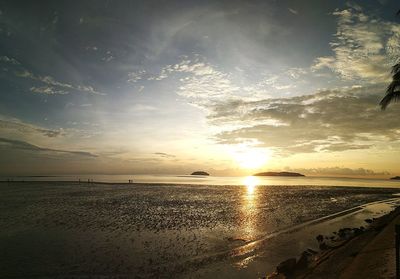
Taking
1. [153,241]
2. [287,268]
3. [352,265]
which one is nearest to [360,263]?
[352,265]

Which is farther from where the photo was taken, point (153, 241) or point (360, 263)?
point (153, 241)

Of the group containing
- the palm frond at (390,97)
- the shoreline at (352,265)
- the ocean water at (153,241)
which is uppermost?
the palm frond at (390,97)

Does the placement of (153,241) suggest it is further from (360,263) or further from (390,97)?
(390,97)

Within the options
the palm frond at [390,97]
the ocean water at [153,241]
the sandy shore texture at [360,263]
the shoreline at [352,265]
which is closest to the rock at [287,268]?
the shoreline at [352,265]

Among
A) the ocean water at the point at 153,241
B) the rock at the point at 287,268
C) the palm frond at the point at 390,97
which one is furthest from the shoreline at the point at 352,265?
the palm frond at the point at 390,97

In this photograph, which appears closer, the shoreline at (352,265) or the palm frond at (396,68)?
the shoreline at (352,265)

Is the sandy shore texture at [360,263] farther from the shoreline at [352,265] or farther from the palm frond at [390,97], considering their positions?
the palm frond at [390,97]

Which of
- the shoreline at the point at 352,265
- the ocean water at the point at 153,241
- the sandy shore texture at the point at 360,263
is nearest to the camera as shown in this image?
the sandy shore texture at the point at 360,263

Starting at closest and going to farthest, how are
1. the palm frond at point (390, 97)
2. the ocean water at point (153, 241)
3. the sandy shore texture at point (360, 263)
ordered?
the sandy shore texture at point (360, 263), the ocean water at point (153, 241), the palm frond at point (390, 97)

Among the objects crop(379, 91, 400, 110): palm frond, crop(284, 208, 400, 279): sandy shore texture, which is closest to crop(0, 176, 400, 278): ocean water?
crop(284, 208, 400, 279): sandy shore texture

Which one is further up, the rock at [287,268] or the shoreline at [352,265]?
the shoreline at [352,265]

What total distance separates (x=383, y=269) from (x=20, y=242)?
77.8 feet

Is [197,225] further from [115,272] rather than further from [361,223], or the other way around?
[361,223]

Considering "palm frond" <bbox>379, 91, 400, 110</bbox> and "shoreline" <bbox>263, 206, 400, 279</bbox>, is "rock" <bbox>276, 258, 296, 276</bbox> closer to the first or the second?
"shoreline" <bbox>263, 206, 400, 279</bbox>
